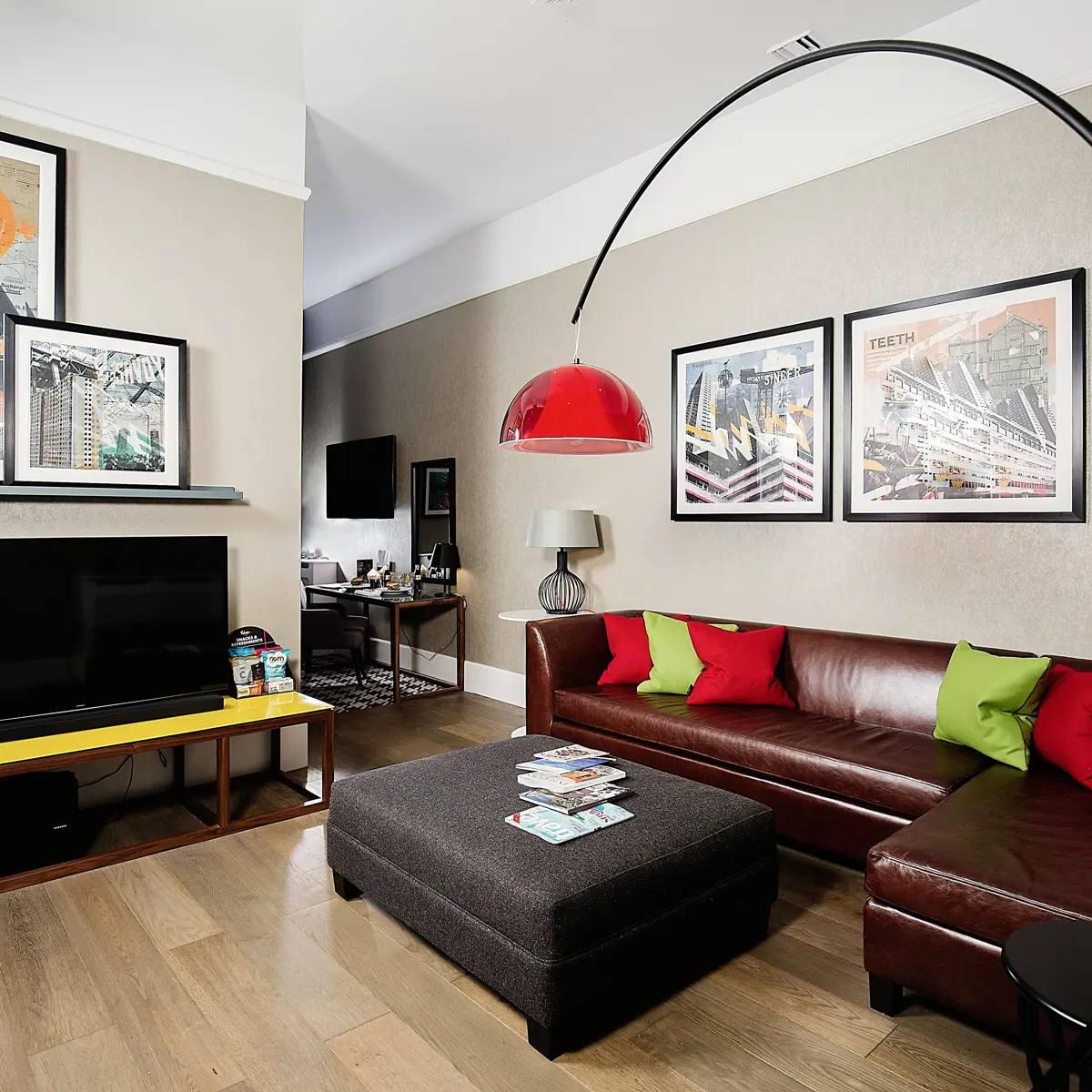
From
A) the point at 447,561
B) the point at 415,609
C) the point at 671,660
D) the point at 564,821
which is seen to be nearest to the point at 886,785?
the point at 564,821

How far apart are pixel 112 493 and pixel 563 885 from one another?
8.28 ft

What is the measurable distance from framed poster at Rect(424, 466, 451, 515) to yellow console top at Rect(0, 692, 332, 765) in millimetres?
2509

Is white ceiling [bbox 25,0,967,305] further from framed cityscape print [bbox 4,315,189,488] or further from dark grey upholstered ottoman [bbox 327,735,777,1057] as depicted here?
dark grey upholstered ottoman [bbox 327,735,777,1057]

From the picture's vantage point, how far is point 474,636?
18.2 feet

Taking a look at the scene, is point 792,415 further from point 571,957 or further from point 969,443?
point 571,957

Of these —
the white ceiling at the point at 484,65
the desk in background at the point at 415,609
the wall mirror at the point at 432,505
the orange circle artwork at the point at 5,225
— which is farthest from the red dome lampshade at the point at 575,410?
the wall mirror at the point at 432,505

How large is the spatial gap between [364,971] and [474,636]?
3492mm

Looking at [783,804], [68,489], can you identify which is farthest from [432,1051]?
[68,489]

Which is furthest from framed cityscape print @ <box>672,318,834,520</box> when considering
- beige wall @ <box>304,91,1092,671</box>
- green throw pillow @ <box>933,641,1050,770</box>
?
green throw pillow @ <box>933,641,1050,770</box>

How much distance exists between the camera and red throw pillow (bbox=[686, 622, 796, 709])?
3.29 m

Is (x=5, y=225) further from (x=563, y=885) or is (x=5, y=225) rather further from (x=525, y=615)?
(x=563, y=885)

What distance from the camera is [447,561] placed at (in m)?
5.58

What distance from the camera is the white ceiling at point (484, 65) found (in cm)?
312

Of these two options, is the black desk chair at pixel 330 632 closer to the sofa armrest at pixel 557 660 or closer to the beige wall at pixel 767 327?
the beige wall at pixel 767 327
